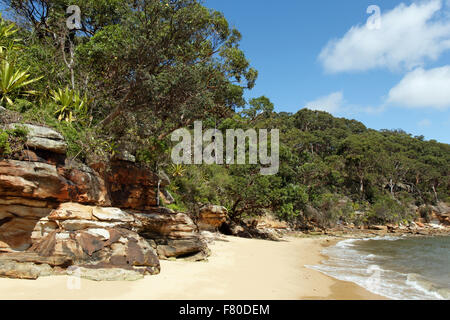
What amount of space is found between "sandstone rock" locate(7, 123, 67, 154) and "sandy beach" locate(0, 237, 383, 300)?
3.19 m

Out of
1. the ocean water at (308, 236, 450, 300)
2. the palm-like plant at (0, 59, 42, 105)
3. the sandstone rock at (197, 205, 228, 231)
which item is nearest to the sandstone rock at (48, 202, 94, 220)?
the palm-like plant at (0, 59, 42, 105)

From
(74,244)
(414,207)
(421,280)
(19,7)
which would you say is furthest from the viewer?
(414,207)

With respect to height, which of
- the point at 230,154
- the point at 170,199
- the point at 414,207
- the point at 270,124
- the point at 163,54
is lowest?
the point at 414,207

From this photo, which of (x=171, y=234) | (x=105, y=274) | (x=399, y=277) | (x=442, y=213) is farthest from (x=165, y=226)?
(x=442, y=213)

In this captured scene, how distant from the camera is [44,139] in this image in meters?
7.28

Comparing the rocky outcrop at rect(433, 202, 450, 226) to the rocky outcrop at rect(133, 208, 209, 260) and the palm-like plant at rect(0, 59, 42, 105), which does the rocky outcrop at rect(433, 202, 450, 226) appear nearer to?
the rocky outcrop at rect(133, 208, 209, 260)

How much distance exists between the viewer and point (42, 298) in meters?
4.97

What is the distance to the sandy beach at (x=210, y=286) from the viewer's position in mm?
5367

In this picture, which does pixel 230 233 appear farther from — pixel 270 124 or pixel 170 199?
pixel 270 124

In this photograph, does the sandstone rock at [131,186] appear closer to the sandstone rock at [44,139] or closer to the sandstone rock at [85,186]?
the sandstone rock at [85,186]

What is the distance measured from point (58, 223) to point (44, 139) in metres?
2.18

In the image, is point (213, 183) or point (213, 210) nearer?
point (213, 210)

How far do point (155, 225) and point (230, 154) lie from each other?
15.7 metres
